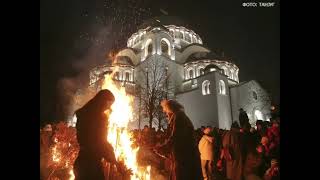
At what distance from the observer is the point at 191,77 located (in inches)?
1099

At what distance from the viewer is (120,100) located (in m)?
6.64

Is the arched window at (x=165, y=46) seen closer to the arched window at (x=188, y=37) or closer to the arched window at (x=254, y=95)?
the arched window at (x=188, y=37)

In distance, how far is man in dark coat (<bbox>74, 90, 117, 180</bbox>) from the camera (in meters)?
4.03

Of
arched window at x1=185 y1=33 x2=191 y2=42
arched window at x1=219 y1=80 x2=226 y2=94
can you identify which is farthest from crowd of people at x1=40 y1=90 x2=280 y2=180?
arched window at x1=185 y1=33 x2=191 y2=42

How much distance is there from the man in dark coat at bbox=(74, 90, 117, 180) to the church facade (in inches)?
570

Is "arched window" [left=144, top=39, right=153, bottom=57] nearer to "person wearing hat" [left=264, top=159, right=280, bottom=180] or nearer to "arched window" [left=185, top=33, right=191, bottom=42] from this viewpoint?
"arched window" [left=185, top=33, right=191, bottom=42]

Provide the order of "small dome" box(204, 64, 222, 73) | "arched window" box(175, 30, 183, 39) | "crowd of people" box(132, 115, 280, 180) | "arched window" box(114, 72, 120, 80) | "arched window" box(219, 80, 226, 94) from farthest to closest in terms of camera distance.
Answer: "arched window" box(175, 30, 183, 39), "small dome" box(204, 64, 222, 73), "arched window" box(219, 80, 226, 94), "arched window" box(114, 72, 120, 80), "crowd of people" box(132, 115, 280, 180)

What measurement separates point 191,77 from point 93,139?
24103mm

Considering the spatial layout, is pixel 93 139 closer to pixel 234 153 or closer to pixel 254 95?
pixel 234 153

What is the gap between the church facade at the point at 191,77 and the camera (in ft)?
74.8
